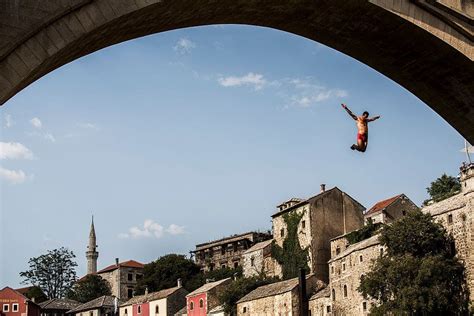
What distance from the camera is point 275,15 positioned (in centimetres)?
769

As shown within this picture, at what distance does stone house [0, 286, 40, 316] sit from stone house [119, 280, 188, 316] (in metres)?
9.93

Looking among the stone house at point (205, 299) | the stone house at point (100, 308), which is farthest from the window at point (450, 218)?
the stone house at point (100, 308)

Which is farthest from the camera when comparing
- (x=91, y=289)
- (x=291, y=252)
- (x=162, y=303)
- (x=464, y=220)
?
(x=91, y=289)

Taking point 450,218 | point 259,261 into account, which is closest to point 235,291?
point 259,261

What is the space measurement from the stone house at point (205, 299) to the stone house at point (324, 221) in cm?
766

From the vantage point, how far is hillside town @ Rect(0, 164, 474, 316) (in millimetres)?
40594

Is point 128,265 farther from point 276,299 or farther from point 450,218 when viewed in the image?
point 450,218

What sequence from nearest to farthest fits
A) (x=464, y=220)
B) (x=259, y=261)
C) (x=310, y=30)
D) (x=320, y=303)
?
1. (x=310, y=30)
2. (x=464, y=220)
3. (x=320, y=303)
4. (x=259, y=261)

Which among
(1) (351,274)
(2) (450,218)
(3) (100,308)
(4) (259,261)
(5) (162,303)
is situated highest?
(4) (259,261)

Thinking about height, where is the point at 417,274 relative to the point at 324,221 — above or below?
below

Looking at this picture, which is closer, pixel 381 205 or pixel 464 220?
pixel 464 220

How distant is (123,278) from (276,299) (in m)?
41.0

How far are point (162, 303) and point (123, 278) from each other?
23.5 metres

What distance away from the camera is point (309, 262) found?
53844 millimetres
